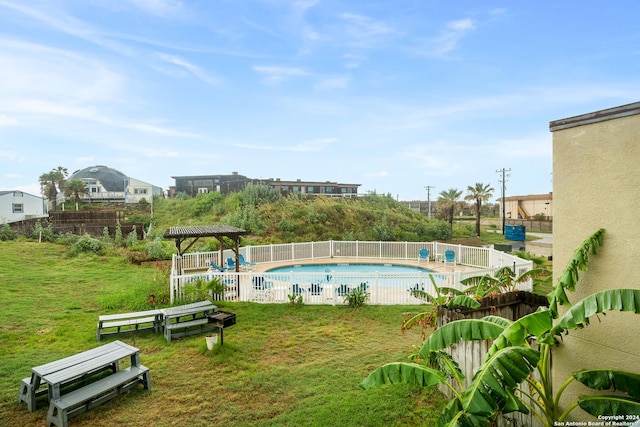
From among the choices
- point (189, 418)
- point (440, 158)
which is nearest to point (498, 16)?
point (189, 418)

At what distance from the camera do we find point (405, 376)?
359cm

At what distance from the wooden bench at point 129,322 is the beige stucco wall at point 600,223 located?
8.16 meters

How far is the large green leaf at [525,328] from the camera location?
300 cm

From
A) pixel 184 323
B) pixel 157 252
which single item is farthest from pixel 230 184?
pixel 184 323

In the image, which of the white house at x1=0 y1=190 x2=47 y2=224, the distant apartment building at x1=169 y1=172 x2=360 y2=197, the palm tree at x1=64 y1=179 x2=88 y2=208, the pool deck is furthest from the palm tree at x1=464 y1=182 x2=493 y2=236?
the white house at x1=0 y1=190 x2=47 y2=224

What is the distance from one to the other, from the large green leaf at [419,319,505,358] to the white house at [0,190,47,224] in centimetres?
3960

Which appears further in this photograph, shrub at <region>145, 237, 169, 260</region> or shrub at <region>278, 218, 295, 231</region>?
shrub at <region>278, 218, 295, 231</region>

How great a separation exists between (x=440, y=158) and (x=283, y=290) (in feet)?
82.0

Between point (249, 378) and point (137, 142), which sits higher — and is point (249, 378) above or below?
below

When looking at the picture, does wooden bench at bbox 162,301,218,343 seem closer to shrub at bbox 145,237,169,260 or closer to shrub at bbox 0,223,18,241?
shrub at bbox 145,237,169,260

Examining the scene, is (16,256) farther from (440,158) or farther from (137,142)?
(440,158)

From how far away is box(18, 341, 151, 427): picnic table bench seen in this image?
176 inches

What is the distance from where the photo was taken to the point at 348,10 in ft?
45.6

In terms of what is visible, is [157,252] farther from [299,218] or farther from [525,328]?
[525,328]
